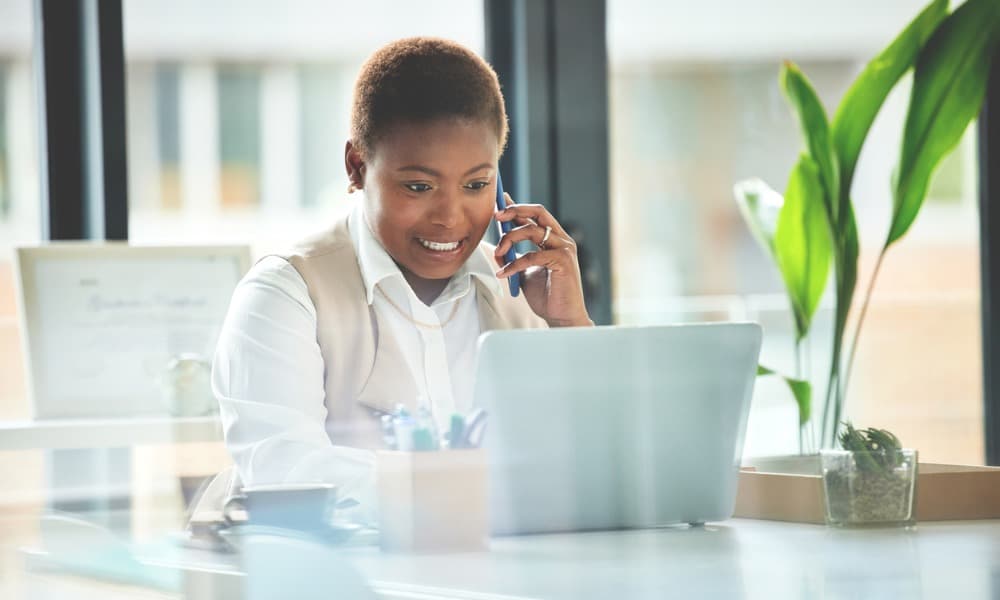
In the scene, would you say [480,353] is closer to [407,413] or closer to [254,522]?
[407,413]

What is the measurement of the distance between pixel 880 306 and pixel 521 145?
3.40ft

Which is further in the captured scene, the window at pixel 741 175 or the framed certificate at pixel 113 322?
the window at pixel 741 175

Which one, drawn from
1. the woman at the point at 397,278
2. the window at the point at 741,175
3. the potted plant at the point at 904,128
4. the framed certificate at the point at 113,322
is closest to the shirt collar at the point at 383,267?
the woman at the point at 397,278

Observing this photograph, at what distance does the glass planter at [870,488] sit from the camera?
38.4 inches

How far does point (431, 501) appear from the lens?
32.0 inches

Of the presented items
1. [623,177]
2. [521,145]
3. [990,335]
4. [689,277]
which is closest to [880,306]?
[990,335]

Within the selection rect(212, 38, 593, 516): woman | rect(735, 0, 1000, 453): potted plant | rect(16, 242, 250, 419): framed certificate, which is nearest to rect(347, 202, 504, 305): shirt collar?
rect(212, 38, 593, 516): woman

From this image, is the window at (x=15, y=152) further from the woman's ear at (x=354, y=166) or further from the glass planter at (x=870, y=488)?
the glass planter at (x=870, y=488)

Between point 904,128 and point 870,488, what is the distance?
150cm

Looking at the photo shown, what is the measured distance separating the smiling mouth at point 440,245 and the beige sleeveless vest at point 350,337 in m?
0.06

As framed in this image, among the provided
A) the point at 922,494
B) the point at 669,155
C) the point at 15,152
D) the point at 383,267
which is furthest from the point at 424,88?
the point at 669,155

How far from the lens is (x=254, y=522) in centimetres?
79

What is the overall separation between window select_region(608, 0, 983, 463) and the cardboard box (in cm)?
167

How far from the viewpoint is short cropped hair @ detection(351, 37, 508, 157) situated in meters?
1.28
